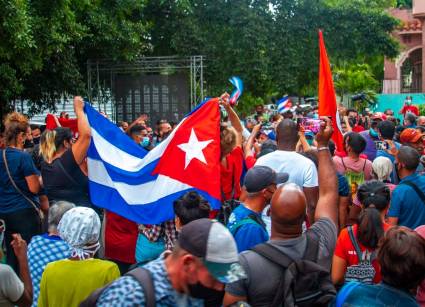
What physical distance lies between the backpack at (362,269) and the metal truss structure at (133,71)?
14972mm

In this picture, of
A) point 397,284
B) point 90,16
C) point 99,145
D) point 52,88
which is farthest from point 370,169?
point 52,88

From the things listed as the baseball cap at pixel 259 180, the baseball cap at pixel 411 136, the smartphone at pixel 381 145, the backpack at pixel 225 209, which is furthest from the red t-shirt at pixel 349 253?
the smartphone at pixel 381 145

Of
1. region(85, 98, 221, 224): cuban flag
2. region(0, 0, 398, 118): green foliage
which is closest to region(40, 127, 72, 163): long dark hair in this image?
region(85, 98, 221, 224): cuban flag

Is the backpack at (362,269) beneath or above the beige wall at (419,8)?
beneath

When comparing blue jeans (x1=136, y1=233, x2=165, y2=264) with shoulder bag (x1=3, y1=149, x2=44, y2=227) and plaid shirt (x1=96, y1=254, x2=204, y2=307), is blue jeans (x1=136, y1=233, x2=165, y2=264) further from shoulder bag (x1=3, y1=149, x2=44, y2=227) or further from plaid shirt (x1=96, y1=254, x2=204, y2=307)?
plaid shirt (x1=96, y1=254, x2=204, y2=307)

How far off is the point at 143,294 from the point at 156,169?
368cm

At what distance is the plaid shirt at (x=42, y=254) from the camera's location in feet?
14.7

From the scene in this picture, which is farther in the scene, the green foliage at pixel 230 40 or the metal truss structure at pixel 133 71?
the metal truss structure at pixel 133 71

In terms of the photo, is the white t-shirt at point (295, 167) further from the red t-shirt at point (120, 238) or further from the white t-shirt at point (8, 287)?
the white t-shirt at point (8, 287)

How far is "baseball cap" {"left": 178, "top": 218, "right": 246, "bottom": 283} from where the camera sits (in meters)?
2.70

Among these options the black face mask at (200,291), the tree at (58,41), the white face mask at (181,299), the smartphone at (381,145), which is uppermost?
the tree at (58,41)

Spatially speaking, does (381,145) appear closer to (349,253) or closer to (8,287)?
(349,253)

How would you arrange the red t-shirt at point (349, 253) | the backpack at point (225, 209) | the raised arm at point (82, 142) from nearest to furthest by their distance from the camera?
the red t-shirt at point (349, 253) → the raised arm at point (82, 142) → the backpack at point (225, 209)

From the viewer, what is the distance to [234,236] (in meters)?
4.15
